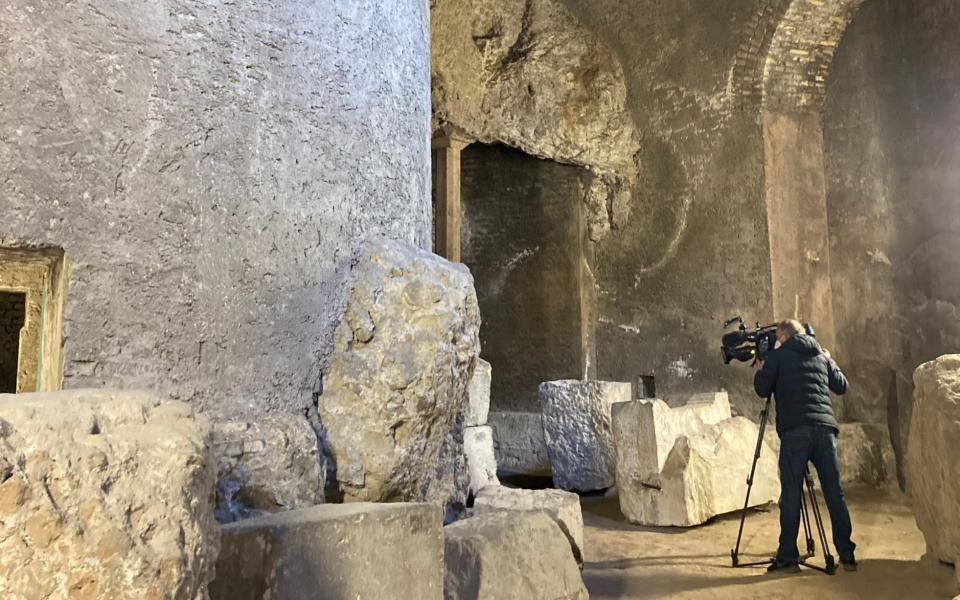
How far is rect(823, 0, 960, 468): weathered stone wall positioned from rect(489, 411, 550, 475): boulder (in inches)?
118

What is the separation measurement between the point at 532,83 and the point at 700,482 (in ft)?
14.3

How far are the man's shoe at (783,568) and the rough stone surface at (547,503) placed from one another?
1.53 meters

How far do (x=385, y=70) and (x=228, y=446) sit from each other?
1236 millimetres

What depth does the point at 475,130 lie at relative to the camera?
7.30m

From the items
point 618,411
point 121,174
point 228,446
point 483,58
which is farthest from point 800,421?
point 483,58

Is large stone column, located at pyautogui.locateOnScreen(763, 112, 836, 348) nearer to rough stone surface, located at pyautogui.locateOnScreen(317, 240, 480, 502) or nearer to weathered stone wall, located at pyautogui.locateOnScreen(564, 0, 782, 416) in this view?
weathered stone wall, located at pyautogui.locateOnScreen(564, 0, 782, 416)

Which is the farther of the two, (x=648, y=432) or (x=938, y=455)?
(x=648, y=432)

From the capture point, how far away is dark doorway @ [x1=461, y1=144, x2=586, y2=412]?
8.08 metres

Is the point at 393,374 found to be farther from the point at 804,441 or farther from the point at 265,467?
the point at 804,441

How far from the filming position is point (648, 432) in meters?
5.40

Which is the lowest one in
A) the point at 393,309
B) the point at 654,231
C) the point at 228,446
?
the point at 228,446

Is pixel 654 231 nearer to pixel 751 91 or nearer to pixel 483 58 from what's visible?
pixel 751 91

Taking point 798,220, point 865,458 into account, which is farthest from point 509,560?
point 798,220

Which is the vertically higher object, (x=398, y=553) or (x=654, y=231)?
(x=654, y=231)
